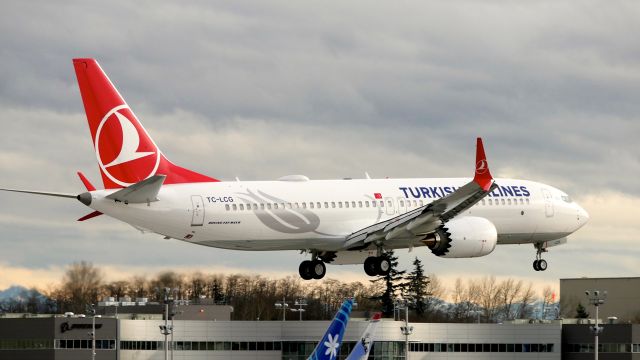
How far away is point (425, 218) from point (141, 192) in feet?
54.5

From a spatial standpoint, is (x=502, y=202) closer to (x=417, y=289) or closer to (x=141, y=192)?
(x=141, y=192)

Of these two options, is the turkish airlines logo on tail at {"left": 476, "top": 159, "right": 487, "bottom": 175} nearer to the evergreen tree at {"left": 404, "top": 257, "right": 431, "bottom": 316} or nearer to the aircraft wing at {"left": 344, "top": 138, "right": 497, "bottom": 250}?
the aircraft wing at {"left": 344, "top": 138, "right": 497, "bottom": 250}

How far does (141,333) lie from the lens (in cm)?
12669

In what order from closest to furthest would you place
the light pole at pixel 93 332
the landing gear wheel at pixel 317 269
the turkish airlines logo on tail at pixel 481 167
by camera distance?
1. the turkish airlines logo on tail at pixel 481 167
2. the landing gear wheel at pixel 317 269
3. the light pole at pixel 93 332

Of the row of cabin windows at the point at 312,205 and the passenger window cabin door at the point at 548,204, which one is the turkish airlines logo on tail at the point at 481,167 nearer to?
the row of cabin windows at the point at 312,205

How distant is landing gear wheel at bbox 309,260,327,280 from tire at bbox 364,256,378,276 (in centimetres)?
269

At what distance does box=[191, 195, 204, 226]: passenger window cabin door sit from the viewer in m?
81.7

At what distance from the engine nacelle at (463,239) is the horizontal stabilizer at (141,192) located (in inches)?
675

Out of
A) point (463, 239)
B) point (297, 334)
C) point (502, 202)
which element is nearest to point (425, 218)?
point (463, 239)

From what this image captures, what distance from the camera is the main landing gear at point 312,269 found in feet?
292

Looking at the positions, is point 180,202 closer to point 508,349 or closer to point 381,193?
point 381,193

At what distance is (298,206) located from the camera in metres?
85.2

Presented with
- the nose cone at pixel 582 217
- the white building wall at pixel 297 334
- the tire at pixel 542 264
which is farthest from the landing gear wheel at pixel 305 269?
the white building wall at pixel 297 334

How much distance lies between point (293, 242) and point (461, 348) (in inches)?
1953
